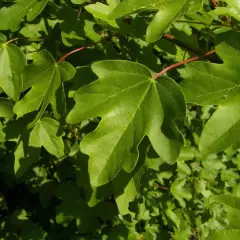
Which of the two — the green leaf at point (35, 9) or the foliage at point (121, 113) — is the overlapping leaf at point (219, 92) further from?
the green leaf at point (35, 9)

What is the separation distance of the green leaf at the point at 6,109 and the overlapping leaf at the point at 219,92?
828 millimetres

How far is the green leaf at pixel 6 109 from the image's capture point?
5.92 feet

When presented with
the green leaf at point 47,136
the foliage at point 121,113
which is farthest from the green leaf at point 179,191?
the green leaf at point 47,136

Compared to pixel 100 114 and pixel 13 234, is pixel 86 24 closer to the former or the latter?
pixel 100 114

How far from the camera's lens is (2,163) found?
267cm

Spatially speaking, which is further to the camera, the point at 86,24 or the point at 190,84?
the point at 86,24

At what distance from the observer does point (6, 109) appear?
5.96 ft

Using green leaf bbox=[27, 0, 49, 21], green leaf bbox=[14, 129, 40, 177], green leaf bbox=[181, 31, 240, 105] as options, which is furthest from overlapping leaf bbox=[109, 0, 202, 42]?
green leaf bbox=[14, 129, 40, 177]

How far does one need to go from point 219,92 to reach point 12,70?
0.78 m

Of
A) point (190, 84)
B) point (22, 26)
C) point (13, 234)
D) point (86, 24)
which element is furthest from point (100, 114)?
point (13, 234)

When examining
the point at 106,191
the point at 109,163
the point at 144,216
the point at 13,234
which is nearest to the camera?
the point at 109,163

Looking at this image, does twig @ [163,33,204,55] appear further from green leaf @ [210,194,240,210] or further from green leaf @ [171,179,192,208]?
green leaf @ [171,179,192,208]

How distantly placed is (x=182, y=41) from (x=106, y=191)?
0.73m

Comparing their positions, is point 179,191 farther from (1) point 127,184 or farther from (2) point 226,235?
(2) point 226,235
